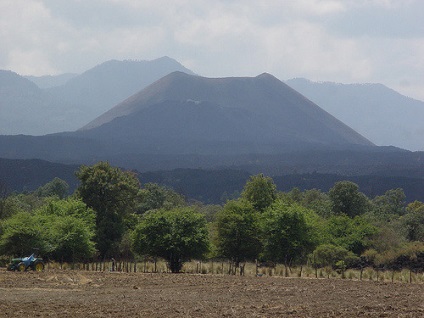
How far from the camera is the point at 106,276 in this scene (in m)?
38.1

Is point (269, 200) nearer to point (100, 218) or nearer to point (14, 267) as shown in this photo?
point (100, 218)

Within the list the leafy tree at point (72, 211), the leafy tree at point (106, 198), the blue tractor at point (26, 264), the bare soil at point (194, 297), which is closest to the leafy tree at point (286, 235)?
the bare soil at point (194, 297)

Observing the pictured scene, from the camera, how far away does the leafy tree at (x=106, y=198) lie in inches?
2313

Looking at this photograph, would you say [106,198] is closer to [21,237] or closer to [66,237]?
[66,237]

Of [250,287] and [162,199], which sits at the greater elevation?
[162,199]

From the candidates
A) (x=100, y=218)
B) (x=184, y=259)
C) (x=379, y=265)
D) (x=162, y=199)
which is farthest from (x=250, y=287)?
(x=162, y=199)

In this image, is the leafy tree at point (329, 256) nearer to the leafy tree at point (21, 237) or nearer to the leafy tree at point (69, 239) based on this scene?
the leafy tree at point (69, 239)

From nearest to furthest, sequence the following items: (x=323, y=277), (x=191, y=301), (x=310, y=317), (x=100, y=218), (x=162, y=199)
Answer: (x=310, y=317)
(x=191, y=301)
(x=323, y=277)
(x=100, y=218)
(x=162, y=199)

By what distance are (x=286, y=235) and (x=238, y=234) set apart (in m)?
4.21

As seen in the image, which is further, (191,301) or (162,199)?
(162,199)

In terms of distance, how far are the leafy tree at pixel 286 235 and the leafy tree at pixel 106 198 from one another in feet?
54.4

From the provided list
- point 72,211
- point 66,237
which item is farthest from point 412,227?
point 66,237

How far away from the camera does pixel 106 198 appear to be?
59.6 m

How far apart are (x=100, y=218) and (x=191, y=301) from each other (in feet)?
113
